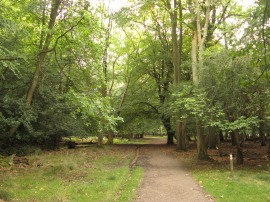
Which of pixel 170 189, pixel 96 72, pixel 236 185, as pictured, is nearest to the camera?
pixel 170 189

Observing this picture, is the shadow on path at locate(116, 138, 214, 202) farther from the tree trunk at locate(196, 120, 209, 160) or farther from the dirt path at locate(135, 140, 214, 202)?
the tree trunk at locate(196, 120, 209, 160)

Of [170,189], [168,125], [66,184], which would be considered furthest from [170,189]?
[168,125]

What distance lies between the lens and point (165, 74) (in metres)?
32.0

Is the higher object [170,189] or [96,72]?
[96,72]

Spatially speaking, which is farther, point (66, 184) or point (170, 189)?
point (66, 184)

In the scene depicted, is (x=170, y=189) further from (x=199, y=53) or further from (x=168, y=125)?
(x=168, y=125)

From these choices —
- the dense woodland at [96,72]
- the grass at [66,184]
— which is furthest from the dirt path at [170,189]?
the dense woodland at [96,72]

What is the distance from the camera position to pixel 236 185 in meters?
9.98

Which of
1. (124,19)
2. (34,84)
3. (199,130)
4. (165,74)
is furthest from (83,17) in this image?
(165,74)

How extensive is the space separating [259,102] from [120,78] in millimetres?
22572

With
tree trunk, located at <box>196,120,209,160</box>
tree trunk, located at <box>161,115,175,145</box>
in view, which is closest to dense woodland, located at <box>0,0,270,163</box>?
tree trunk, located at <box>196,120,209,160</box>

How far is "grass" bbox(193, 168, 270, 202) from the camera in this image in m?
8.43

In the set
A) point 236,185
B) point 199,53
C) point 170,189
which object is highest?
point 199,53

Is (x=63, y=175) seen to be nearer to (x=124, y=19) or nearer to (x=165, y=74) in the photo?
(x=124, y=19)
